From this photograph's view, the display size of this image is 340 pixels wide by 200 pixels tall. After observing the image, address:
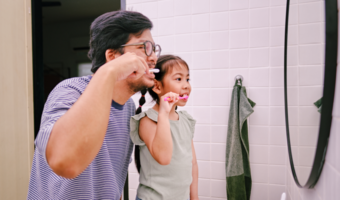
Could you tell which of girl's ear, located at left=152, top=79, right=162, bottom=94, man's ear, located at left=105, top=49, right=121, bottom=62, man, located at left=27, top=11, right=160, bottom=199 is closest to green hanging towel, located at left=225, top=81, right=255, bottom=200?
girl's ear, located at left=152, top=79, right=162, bottom=94

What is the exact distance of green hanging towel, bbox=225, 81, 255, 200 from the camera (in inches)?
52.9

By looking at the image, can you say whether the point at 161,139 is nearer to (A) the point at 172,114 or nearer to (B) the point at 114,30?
(A) the point at 172,114

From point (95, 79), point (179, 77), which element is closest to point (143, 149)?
point (179, 77)

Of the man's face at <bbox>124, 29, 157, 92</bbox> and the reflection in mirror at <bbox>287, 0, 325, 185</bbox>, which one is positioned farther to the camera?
the man's face at <bbox>124, 29, 157, 92</bbox>

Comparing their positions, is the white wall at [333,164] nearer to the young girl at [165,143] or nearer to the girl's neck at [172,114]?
the young girl at [165,143]

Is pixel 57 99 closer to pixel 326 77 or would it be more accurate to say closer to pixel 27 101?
pixel 326 77

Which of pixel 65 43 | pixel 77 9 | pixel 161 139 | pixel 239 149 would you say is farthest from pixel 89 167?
pixel 65 43

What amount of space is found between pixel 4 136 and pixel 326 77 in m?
1.83

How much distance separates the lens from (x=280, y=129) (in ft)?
4.49

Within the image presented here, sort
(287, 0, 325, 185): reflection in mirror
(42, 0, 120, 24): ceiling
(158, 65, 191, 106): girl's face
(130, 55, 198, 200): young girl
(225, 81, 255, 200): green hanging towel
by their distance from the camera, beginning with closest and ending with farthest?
(287, 0, 325, 185): reflection in mirror, (130, 55, 198, 200): young girl, (158, 65, 191, 106): girl's face, (225, 81, 255, 200): green hanging towel, (42, 0, 120, 24): ceiling

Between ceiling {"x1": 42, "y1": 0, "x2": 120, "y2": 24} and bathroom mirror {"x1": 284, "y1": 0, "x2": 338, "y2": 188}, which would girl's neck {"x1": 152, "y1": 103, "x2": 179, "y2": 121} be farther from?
ceiling {"x1": 42, "y1": 0, "x2": 120, "y2": 24}

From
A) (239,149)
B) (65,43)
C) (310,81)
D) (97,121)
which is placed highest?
(65,43)

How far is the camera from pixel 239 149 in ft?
4.46

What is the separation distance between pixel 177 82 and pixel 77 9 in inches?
123
